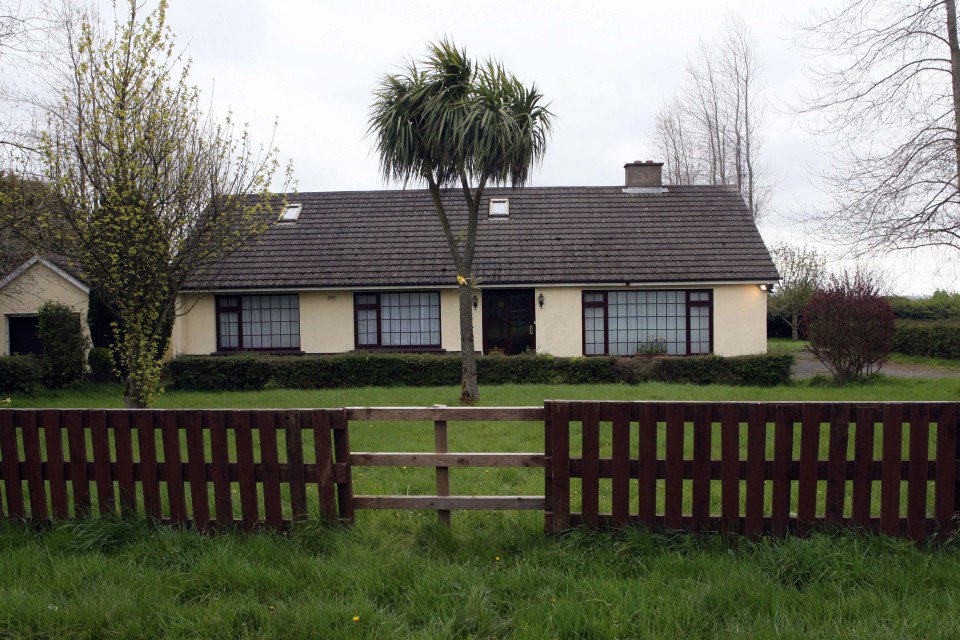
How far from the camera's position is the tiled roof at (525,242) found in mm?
18484

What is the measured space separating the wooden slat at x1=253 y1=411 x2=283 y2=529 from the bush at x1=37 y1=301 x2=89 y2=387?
1508 centimetres

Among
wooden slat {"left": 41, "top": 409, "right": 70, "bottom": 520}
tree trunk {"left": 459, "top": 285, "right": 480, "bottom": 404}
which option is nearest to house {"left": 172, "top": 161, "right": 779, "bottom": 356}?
tree trunk {"left": 459, "top": 285, "right": 480, "bottom": 404}

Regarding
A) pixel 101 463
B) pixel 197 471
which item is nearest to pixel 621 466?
pixel 197 471

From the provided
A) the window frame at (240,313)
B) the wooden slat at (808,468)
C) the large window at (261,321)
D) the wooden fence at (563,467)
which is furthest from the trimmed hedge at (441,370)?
the wooden slat at (808,468)

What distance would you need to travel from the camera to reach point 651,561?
4.34 meters

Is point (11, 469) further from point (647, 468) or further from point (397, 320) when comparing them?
point (397, 320)

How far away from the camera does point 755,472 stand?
4625mm

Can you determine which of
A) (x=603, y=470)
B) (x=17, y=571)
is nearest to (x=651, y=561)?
(x=603, y=470)

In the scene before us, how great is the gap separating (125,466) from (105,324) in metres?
15.5

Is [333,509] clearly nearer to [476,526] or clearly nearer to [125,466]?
[476,526]

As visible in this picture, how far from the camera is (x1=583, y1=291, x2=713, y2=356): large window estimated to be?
61.0 ft

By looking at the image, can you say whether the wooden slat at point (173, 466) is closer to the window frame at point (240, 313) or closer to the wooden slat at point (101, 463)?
the wooden slat at point (101, 463)

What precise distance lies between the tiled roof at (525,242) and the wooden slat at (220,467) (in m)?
13.0

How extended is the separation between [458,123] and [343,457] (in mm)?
7487
